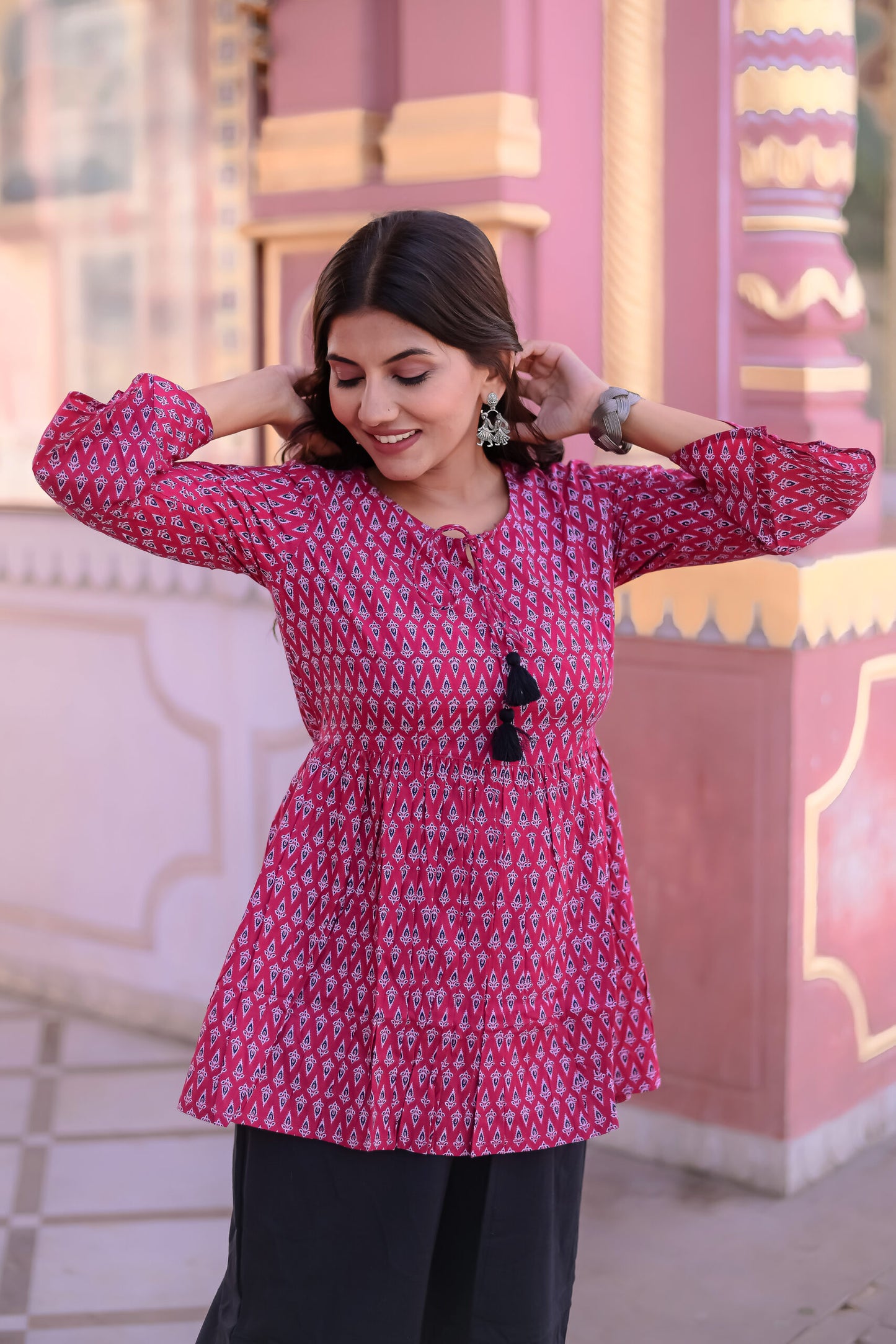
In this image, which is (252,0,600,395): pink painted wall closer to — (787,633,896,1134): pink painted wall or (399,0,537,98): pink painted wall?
(399,0,537,98): pink painted wall

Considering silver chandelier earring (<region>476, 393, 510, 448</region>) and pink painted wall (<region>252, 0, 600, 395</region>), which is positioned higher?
pink painted wall (<region>252, 0, 600, 395</region>)

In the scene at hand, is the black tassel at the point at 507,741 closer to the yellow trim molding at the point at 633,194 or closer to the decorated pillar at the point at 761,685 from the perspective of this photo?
the decorated pillar at the point at 761,685

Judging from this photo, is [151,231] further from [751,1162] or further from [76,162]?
[751,1162]

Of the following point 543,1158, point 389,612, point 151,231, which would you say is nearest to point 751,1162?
point 543,1158

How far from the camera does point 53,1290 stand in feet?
8.76

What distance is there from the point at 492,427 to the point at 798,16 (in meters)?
1.49

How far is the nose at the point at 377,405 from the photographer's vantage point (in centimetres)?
166

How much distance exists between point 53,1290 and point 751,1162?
1284 mm

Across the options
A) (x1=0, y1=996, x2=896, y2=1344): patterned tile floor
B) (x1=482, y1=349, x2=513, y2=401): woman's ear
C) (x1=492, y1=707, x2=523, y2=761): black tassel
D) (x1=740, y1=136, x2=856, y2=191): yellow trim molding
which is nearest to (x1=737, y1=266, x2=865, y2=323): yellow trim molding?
(x1=740, y1=136, x2=856, y2=191): yellow trim molding

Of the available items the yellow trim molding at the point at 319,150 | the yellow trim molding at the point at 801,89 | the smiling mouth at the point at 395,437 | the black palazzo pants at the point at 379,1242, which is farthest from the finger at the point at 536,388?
the yellow trim molding at the point at 319,150

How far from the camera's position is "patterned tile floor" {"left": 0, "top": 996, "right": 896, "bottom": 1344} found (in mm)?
2543

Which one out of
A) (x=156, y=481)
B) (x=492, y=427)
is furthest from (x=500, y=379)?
(x=156, y=481)

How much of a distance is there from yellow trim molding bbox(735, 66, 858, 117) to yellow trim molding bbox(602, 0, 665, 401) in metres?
0.22

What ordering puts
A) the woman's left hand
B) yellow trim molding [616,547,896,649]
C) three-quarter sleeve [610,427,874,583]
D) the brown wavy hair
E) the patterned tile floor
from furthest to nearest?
yellow trim molding [616,547,896,649], the patterned tile floor, the woman's left hand, three-quarter sleeve [610,427,874,583], the brown wavy hair
